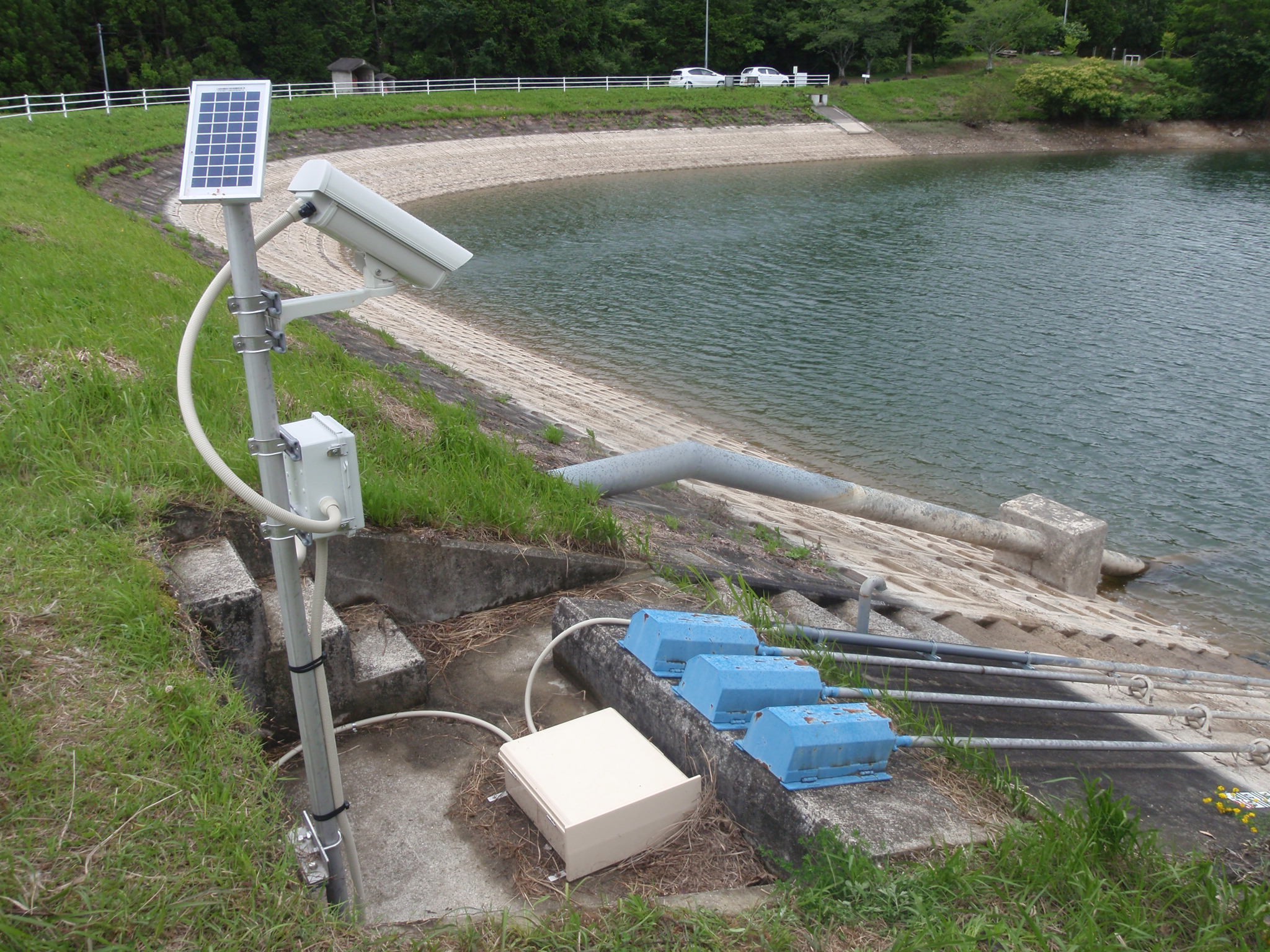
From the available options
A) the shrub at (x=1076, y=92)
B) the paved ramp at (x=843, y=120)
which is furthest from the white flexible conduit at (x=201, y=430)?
the shrub at (x=1076, y=92)

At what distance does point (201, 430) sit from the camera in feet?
8.33

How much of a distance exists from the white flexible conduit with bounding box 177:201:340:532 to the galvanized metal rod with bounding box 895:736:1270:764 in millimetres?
2268

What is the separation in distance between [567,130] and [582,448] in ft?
125

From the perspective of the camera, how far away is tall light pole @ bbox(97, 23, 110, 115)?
107ft

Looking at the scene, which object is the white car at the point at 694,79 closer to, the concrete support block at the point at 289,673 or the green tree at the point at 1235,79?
the green tree at the point at 1235,79

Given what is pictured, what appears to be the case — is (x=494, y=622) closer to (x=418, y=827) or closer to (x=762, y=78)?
(x=418, y=827)

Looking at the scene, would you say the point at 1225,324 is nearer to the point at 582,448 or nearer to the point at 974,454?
the point at 974,454

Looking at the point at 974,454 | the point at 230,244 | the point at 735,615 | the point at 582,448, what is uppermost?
the point at 230,244

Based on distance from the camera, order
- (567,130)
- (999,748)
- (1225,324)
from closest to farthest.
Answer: (999,748) → (1225,324) → (567,130)

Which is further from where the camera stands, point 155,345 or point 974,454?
point 974,454

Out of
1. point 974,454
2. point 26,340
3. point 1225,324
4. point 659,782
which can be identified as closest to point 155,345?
point 26,340

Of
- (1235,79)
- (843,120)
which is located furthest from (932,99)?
(1235,79)

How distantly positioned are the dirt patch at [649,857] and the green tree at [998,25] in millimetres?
68701

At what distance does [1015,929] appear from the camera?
103 inches
